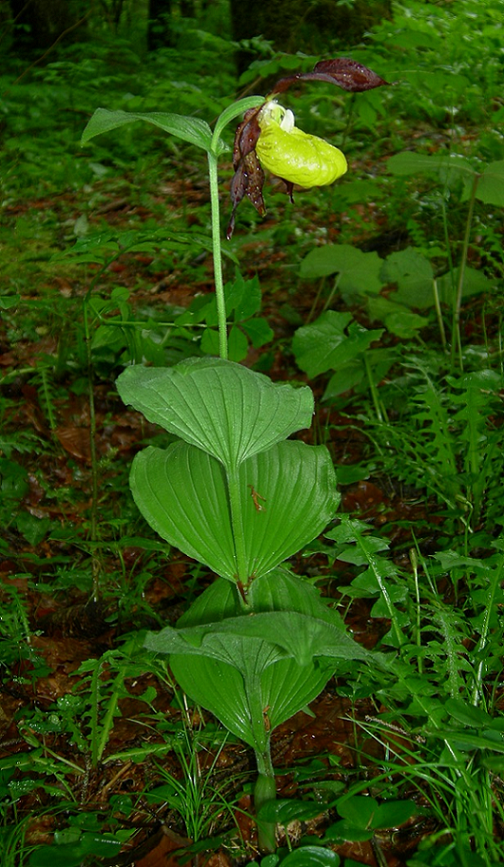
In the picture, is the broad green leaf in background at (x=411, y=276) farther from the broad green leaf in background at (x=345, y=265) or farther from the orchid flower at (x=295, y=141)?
the orchid flower at (x=295, y=141)

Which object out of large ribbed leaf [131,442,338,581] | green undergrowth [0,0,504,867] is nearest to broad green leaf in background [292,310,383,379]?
green undergrowth [0,0,504,867]

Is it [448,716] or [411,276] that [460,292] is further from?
[448,716]

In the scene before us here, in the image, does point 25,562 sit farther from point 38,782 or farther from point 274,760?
point 274,760

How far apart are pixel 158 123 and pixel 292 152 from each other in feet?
0.62

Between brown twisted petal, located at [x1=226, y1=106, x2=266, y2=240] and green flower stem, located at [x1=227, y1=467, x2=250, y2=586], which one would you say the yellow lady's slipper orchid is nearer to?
brown twisted petal, located at [x1=226, y1=106, x2=266, y2=240]

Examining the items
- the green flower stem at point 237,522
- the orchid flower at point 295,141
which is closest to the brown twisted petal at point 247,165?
the orchid flower at point 295,141

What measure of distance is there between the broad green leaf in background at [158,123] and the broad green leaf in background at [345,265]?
1142 mm

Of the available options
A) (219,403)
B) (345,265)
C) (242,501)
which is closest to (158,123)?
(219,403)

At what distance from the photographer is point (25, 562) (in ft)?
5.24

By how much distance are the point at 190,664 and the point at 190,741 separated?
0.57ft

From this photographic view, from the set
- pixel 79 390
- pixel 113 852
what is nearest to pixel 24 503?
pixel 79 390

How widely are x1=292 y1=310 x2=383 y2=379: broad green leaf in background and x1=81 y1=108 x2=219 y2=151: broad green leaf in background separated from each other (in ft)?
2.71

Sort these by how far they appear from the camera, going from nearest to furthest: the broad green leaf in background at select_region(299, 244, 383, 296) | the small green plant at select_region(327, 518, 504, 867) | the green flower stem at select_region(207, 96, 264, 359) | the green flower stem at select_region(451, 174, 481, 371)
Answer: the small green plant at select_region(327, 518, 504, 867) → the green flower stem at select_region(207, 96, 264, 359) → the green flower stem at select_region(451, 174, 481, 371) → the broad green leaf in background at select_region(299, 244, 383, 296)

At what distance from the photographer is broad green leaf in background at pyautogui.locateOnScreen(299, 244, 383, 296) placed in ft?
6.77
